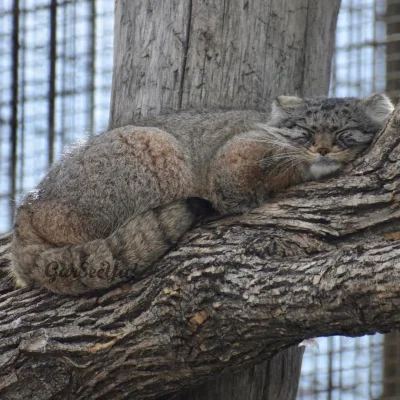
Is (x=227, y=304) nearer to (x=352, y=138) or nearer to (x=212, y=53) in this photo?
(x=352, y=138)

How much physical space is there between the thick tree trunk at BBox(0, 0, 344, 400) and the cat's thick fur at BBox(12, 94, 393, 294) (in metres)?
0.15

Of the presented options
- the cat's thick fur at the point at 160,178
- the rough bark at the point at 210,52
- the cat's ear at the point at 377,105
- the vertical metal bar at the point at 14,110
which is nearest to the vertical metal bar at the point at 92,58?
the vertical metal bar at the point at 14,110

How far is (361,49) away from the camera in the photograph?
8023mm

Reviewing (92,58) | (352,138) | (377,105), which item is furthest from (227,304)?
(92,58)

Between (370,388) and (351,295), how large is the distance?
12.4ft

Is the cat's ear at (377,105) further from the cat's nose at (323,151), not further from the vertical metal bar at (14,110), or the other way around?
the vertical metal bar at (14,110)

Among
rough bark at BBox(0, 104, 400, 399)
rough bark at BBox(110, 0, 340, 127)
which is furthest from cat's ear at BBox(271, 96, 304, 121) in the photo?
rough bark at BBox(0, 104, 400, 399)

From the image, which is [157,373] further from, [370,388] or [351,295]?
[370,388]

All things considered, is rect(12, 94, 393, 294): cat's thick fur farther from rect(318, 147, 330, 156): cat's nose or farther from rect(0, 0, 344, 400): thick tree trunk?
rect(0, 0, 344, 400): thick tree trunk

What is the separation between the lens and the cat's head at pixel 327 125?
17.0 ft

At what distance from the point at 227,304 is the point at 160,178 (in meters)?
1.07

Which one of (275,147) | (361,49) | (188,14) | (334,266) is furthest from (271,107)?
(361,49)

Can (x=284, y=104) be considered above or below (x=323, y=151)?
above

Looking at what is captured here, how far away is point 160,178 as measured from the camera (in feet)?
17.4
